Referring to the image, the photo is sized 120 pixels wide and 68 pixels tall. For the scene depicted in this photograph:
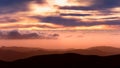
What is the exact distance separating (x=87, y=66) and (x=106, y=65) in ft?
37.1

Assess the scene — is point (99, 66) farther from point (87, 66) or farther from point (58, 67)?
point (58, 67)

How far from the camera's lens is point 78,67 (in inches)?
7741

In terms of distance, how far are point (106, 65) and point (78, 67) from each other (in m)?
16.6

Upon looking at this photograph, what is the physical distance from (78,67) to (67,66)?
7.04 metres

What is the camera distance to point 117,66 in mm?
196750

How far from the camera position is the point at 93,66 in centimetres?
19625

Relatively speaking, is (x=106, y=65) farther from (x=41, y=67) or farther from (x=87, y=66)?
(x=41, y=67)

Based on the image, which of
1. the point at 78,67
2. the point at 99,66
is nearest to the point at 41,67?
the point at 78,67

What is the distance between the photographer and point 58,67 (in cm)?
19812

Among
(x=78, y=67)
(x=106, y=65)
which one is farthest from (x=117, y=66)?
(x=78, y=67)

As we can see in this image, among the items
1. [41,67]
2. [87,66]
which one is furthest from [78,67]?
[41,67]

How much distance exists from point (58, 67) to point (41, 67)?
10140 millimetres

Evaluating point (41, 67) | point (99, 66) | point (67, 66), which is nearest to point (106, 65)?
point (99, 66)

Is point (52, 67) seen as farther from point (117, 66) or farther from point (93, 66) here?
point (117, 66)
